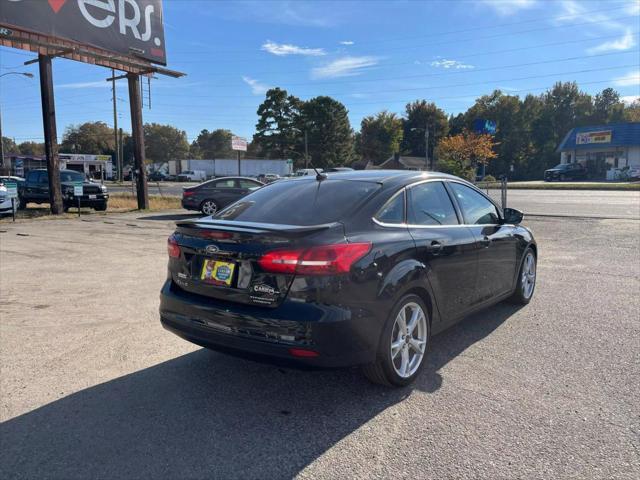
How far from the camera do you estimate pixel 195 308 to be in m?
3.56

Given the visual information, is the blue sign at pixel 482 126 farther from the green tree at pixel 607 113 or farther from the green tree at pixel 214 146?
the green tree at pixel 214 146

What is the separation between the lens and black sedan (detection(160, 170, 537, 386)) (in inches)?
125

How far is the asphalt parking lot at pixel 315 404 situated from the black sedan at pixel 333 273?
16.0 inches

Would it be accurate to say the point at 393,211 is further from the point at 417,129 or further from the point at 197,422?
the point at 417,129

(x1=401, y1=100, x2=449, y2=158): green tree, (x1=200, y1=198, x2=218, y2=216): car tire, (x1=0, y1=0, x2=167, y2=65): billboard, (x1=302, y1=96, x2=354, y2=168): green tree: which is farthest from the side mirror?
(x1=401, y1=100, x2=449, y2=158): green tree

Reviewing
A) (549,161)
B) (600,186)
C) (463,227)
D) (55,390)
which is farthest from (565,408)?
(549,161)

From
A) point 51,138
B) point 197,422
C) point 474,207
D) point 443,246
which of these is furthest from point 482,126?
point 197,422

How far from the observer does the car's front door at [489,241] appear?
4.75m

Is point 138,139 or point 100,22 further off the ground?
point 100,22

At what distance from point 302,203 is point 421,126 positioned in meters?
91.1

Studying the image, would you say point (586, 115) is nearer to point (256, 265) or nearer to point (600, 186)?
point (600, 186)

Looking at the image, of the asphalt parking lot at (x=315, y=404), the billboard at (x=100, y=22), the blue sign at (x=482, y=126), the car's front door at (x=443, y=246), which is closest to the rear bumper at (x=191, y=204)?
the billboard at (x=100, y=22)

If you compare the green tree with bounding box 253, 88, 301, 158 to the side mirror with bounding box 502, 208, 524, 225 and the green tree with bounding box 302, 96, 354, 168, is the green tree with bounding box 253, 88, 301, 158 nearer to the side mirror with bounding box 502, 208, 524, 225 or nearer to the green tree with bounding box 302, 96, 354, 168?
the green tree with bounding box 302, 96, 354, 168

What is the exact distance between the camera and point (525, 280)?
19.4 feet
